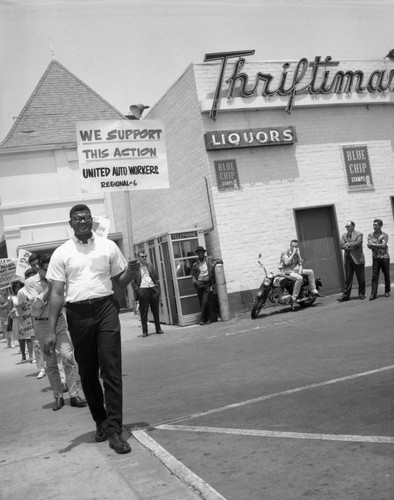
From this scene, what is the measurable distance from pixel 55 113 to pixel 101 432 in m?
27.4

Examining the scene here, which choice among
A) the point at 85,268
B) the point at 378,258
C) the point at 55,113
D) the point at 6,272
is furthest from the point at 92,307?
the point at 55,113

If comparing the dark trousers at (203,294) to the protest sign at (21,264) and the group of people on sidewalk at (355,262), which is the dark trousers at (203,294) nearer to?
the group of people on sidewalk at (355,262)

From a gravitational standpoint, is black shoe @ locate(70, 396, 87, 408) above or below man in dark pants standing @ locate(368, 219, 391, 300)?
below

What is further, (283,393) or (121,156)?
(121,156)

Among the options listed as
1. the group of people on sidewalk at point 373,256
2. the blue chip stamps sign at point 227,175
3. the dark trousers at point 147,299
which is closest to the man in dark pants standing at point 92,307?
the dark trousers at point 147,299

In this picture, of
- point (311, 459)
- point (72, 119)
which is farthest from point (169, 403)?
point (72, 119)

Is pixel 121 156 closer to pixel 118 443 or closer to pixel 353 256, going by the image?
pixel 353 256

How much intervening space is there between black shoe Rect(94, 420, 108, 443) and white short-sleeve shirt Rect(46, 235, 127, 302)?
1.14 meters

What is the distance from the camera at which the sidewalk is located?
402cm

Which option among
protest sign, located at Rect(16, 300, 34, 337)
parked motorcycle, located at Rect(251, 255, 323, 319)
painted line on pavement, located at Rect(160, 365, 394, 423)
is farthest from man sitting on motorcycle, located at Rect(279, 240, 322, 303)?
painted line on pavement, located at Rect(160, 365, 394, 423)

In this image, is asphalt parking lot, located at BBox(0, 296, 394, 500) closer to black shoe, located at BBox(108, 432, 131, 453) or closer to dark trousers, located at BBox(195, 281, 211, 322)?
black shoe, located at BBox(108, 432, 131, 453)

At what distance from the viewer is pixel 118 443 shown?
4.88 metres

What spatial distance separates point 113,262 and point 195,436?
1.68 meters

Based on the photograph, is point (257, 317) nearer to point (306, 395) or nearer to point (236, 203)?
point (236, 203)
